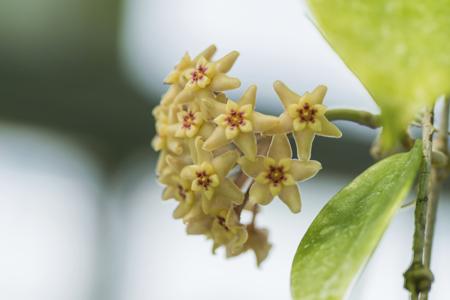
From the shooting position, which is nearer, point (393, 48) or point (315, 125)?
point (393, 48)

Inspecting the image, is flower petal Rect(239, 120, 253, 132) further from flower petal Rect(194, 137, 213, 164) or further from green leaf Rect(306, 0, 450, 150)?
green leaf Rect(306, 0, 450, 150)

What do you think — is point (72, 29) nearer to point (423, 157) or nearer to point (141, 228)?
point (141, 228)

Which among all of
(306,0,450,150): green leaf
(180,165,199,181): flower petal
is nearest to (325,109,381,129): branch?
(180,165,199,181): flower petal

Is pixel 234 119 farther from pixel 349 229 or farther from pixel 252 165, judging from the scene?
pixel 349 229

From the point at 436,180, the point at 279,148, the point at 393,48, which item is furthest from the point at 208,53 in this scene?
the point at 393,48

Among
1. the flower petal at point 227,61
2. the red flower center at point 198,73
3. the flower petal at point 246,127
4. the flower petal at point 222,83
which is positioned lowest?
the flower petal at point 246,127

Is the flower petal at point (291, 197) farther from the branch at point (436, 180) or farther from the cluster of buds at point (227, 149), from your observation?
the branch at point (436, 180)

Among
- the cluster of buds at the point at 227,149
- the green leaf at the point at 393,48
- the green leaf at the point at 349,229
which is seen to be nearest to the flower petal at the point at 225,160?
the cluster of buds at the point at 227,149
